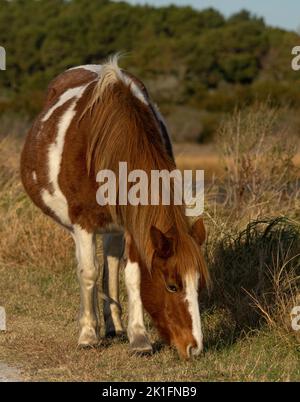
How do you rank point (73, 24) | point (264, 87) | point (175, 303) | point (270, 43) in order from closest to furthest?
point (175, 303) < point (264, 87) < point (270, 43) < point (73, 24)

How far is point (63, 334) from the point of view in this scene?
684cm

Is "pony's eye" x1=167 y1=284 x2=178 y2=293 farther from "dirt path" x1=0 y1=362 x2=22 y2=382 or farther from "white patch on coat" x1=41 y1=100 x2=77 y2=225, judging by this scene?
"white patch on coat" x1=41 y1=100 x2=77 y2=225

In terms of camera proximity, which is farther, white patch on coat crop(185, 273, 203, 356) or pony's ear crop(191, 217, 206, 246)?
pony's ear crop(191, 217, 206, 246)

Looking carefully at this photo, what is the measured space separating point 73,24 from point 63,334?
145 feet

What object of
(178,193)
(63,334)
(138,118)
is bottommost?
(63,334)

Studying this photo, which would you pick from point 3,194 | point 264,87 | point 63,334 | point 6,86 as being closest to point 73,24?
point 6,86

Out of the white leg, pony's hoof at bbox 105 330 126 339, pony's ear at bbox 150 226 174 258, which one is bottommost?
pony's hoof at bbox 105 330 126 339

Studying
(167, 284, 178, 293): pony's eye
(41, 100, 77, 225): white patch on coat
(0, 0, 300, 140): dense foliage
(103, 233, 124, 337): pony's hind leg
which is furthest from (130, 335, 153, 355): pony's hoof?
(0, 0, 300, 140): dense foliage

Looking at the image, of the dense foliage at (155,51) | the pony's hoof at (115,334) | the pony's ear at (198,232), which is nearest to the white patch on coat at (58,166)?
the pony's hoof at (115,334)

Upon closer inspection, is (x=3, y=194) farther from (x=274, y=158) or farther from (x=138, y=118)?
(x=138, y=118)

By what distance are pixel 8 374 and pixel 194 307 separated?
49.1 inches

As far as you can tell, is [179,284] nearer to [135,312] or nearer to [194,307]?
[194,307]

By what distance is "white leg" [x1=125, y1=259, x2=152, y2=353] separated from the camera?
5.88m

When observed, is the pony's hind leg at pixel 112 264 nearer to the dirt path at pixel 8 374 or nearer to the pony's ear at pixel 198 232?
the dirt path at pixel 8 374
